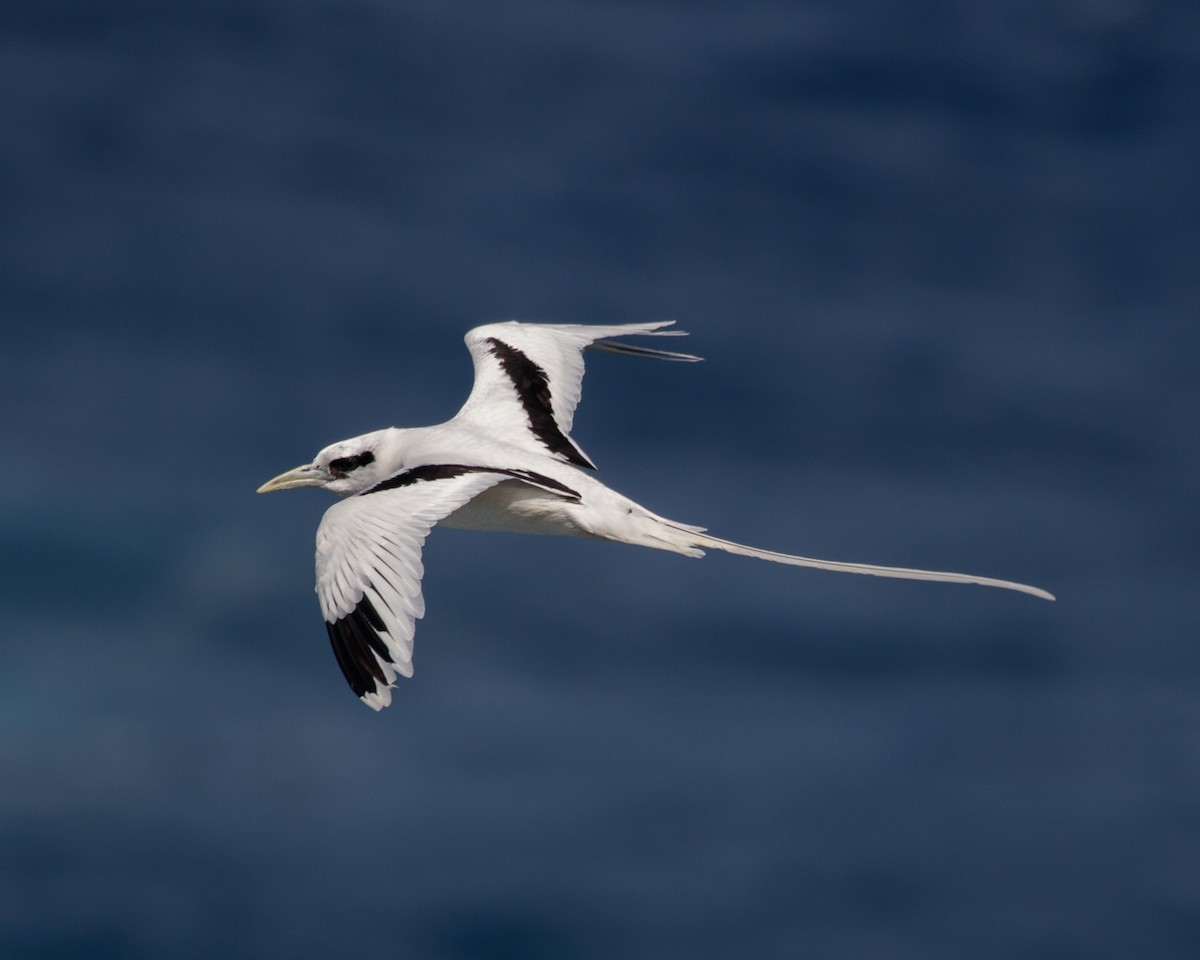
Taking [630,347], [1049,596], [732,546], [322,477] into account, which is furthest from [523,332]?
[1049,596]

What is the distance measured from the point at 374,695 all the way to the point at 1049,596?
5914 mm

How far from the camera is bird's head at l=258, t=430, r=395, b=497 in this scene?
19469 mm

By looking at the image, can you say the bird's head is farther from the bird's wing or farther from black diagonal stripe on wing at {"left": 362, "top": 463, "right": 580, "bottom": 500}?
the bird's wing

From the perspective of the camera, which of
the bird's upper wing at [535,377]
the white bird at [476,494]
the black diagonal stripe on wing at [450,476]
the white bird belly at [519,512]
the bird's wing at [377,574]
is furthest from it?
the bird's upper wing at [535,377]

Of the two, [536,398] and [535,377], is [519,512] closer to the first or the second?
[536,398]

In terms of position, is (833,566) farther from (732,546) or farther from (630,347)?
(630,347)

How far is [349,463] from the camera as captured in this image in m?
19.7

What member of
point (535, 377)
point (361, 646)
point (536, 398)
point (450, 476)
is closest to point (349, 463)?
point (536, 398)

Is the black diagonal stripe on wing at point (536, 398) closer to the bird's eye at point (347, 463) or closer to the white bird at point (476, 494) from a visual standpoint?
the white bird at point (476, 494)

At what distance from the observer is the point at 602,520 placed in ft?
58.5

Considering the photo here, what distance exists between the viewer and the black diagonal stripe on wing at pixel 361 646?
1539 centimetres

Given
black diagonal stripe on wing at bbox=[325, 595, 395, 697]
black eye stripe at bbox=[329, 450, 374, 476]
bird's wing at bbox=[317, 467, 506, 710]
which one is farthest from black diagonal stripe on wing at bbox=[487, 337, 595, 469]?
black diagonal stripe on wing at bbox=[325, 595, 395, 697]

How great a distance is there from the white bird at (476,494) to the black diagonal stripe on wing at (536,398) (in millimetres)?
19

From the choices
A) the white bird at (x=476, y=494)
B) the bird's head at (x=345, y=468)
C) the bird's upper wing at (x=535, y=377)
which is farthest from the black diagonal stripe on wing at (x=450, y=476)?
the bird's head at (x=345, y=468)
